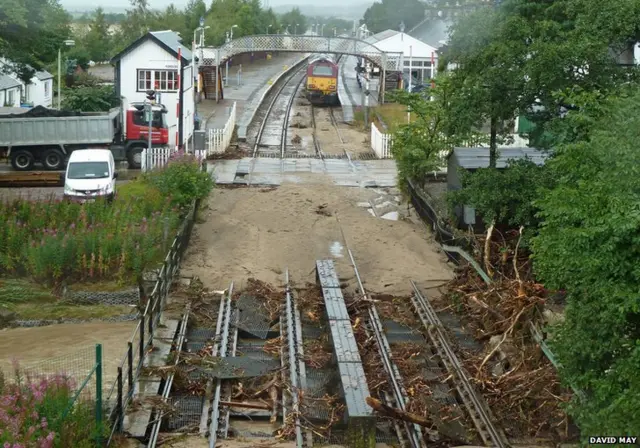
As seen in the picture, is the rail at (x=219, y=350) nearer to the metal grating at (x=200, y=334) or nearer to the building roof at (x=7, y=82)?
the metal grating at (x=200, y=334)

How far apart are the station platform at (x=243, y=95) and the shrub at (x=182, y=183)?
60.8ft

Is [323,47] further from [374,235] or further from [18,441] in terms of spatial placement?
[18,441]

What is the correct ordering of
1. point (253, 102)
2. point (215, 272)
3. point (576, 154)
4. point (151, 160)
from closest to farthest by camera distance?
point (576, 154), point (215, 272), point (151, 160), point (253, 102)

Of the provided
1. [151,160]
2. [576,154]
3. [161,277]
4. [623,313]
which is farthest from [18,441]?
[151,160]

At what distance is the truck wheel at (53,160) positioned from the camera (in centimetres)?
3641

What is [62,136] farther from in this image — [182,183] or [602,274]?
[602,274]

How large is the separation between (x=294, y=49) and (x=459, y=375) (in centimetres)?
5697

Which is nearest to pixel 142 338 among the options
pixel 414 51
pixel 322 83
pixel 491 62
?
pixel 491 62

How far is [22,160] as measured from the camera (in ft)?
119

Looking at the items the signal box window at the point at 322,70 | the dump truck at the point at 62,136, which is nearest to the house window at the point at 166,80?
the dump truck at the point at 62,136

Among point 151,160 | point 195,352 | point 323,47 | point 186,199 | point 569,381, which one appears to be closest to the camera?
point 569,381

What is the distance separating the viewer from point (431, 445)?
12.9m

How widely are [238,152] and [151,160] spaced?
6.46m

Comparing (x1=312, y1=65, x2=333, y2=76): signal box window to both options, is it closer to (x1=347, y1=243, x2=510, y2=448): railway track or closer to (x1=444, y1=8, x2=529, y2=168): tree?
(x1=444, y1=8, x2=529, y2=168): tree
